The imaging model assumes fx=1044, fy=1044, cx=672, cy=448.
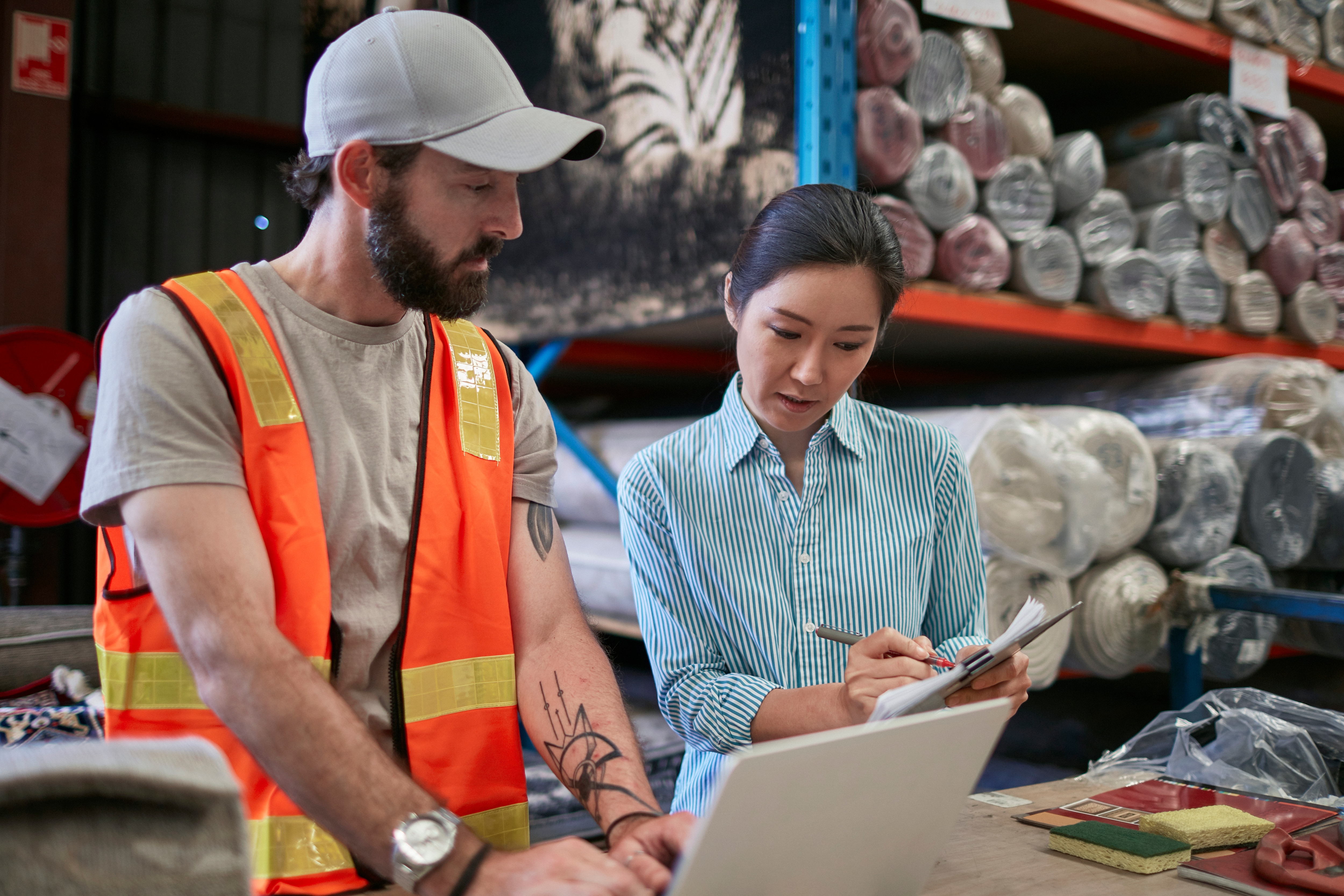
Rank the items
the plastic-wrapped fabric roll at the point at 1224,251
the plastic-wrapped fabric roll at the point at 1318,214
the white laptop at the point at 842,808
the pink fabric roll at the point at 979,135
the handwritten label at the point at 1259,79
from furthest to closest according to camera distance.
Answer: the plastic-wrapped fabric roll at the point at 1318,214, the plastic-wrapped fabric roll at the point at 1224,251, the handwritten label at the point at 1259,79, the pink fabric roll at the point at 979,135, the white laptop at the point at 842,808

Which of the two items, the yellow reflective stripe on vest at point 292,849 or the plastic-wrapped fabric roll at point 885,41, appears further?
the plastic-wrapped fabric roll at point 885,41

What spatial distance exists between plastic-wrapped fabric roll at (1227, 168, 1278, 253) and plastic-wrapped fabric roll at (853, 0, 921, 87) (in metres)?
1.22

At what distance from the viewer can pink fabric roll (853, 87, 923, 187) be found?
2.18 metres

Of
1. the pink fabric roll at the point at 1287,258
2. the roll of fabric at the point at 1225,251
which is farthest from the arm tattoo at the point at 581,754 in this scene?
the pink fabric roll at the point at 1287,258

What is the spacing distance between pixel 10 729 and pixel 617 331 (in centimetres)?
155

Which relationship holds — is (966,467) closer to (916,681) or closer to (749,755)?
(916,681)

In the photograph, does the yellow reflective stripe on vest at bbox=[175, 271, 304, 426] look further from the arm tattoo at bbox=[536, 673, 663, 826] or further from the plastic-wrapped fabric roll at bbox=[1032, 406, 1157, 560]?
the plastic-wrapped fabric roll at bbox=[1032, 406, 1157, 560]

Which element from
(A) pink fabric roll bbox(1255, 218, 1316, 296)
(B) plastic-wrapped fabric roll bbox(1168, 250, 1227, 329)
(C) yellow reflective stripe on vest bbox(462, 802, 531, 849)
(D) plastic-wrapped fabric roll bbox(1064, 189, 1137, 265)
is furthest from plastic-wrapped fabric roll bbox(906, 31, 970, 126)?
(C) yellow reflective stripe on vest bbox(462, 802, 531, 849)

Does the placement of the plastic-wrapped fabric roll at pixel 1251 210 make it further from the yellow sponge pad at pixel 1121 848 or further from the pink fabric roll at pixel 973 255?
the yellow sponge pad at pixel 1121 848

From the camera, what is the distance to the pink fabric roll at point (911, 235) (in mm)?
2219

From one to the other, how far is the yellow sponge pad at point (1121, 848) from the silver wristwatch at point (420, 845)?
670 millimetres

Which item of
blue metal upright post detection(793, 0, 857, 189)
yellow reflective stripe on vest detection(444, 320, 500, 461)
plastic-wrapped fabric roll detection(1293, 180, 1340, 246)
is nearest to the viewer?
yellow reflective stripe on vest detection(444, 320, 500, 461)

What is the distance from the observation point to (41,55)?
383cm

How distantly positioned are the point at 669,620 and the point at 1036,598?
1079 millimetres
